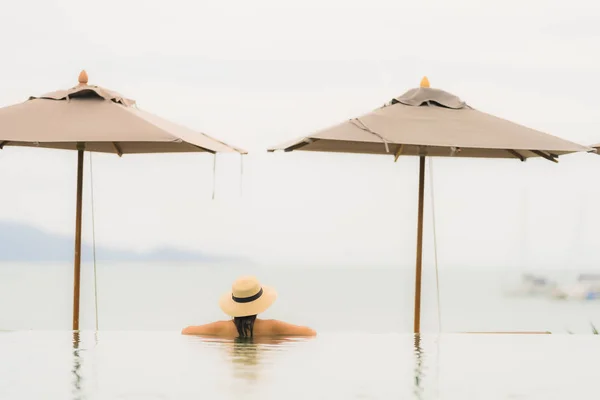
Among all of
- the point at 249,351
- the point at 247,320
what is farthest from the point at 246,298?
the point at 249,351

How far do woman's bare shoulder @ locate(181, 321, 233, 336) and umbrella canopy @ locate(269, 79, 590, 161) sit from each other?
1.31m

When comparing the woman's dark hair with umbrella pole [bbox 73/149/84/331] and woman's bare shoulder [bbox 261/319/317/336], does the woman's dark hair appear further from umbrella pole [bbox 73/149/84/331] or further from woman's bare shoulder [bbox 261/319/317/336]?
umbrella pole [bbox 73/149/84/331]

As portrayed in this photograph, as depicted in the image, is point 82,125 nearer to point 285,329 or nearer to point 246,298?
point 246,298

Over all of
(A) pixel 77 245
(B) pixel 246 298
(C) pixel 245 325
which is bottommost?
(C) pixel 245 325

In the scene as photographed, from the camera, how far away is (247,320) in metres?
6.19

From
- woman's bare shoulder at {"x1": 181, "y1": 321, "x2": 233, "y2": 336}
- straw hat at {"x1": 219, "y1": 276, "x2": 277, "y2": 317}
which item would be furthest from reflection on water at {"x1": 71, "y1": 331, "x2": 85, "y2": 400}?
straw hat at {"x1": 219, "y1": 276, "x2": 277, "y2": 317}

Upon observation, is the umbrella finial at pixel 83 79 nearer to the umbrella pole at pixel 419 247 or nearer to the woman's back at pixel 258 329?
the woman's back at pixel 258 329

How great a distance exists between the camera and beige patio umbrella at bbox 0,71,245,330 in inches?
248

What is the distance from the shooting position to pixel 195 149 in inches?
279

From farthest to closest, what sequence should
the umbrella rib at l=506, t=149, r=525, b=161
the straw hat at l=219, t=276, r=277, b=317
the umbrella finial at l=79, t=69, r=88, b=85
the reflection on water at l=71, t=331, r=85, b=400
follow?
the umbrella rib at l=506, t=149, r=525, b=161
the umbrella finial at l=79, t=69, r=88, b=85
the straw hat at l=219, t=276, r=277, b=317
the reflection on water at l=71, t=331, r=85, b=400

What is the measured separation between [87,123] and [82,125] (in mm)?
47

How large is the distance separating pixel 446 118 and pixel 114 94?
2476 mm

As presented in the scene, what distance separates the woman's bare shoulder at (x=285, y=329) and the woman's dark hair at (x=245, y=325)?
8 centimetres

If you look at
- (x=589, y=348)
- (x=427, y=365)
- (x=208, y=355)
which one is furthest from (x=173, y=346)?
(x=589, y=348)
